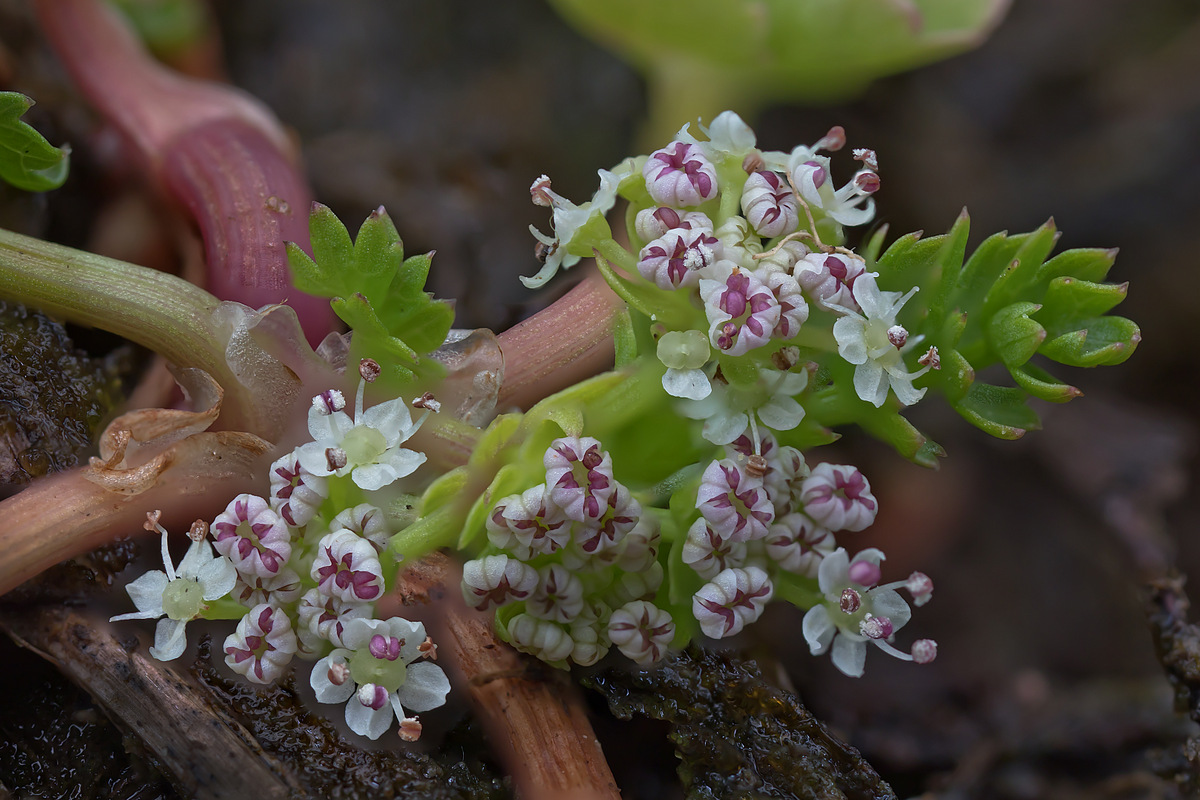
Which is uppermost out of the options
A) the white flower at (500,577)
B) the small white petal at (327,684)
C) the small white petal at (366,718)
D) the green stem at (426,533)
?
the green stem at (426,533)

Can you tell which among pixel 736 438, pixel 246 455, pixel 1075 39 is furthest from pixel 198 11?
pixel 1075 39

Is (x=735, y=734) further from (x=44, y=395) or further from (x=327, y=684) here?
(x=44, y=395)

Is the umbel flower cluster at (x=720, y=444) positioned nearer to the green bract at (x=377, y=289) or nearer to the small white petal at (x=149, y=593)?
the green bract at (x=377, y=289)

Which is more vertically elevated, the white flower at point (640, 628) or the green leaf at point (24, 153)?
the green leaf at point (24, 153)

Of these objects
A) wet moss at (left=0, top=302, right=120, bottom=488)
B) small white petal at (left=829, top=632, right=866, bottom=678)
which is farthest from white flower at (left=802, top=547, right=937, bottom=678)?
wet moss at (left=0, top=302, right=120, bottom=488)

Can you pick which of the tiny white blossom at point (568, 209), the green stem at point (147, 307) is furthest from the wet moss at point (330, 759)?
the tiny white blossom at point (568, 209)

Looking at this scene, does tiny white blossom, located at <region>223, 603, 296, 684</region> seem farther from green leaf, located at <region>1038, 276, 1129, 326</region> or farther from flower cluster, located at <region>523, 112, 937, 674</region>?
green leaf, located at <region>1038, 276, 1129, 326</region>

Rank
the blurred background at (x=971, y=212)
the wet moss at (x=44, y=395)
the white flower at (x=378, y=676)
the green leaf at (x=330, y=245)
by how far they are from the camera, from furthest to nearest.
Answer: the blurred background at (x=971, y=212), the wet moss at (x=44, y=395), the green leaf at (x=330, y=245), the white flower at (x=378, y=676)
